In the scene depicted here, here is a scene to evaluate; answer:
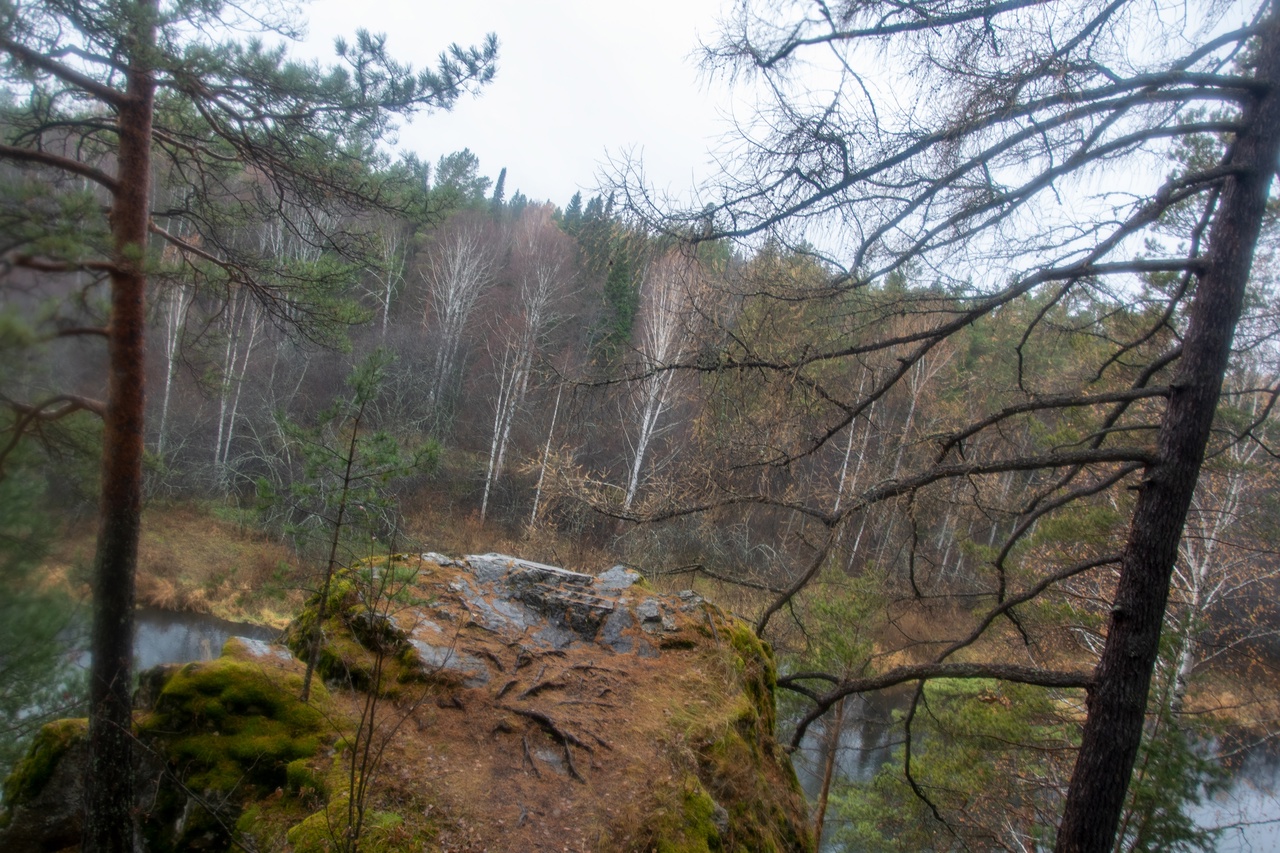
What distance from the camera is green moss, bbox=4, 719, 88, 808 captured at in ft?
11.2

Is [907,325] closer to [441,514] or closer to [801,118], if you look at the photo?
[801,118]

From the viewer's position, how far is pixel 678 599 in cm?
551

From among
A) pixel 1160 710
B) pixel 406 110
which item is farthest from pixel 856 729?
pixel 406 110

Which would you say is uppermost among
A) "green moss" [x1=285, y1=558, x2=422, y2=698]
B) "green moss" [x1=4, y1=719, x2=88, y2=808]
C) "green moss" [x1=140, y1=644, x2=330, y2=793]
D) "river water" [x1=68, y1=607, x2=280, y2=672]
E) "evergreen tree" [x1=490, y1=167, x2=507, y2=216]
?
"evergreen tree" [x1=490, y1=167, x2=507, y2=216]

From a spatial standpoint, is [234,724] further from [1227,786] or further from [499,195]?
[499,195]

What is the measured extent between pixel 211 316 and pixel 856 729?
12.7 m

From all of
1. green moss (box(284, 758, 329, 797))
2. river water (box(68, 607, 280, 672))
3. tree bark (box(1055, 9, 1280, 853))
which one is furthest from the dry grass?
tree bark (box(1055, 9, 1280, 853))

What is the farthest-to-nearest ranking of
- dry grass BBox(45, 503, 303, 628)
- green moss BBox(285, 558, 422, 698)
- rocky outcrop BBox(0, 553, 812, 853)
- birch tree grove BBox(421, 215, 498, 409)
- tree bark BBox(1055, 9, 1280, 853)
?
birch tree grove BBox(421, 215, 498, 409) < dry grass BBox(45, 503, 303, 628) < green moss BBox(285, 558, 422, 698) < rocky outcrop BBox(0, 553, 812, 853) < tree bark BBox(1055, 9, 1280, 853)

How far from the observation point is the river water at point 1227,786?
7.86 m

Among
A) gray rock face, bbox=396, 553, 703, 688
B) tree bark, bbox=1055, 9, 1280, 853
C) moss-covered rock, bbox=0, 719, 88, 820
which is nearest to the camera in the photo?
tree bark, bbox=1055, 9, 1280, 853

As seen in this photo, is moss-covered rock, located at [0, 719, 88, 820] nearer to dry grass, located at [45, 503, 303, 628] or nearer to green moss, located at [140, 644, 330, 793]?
green moss, located at [140, 644, 330, 793]

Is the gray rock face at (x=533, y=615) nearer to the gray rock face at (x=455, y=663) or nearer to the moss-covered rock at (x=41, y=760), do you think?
the gray rock face at (x=455, y=663)

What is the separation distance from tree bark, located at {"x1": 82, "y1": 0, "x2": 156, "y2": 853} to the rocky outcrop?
0.20 m

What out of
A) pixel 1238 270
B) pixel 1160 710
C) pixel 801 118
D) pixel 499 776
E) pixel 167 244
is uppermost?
pixel 801 118
